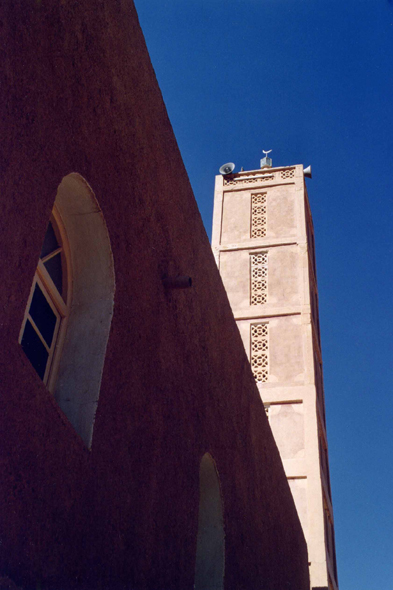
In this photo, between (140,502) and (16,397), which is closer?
(16,397)

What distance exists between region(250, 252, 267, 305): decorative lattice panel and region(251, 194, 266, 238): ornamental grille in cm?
52

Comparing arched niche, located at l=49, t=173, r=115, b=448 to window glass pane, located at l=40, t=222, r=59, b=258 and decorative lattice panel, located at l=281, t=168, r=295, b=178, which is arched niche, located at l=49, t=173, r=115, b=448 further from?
decorative lattice panel, located at l=281, t=168, r=295, b=178

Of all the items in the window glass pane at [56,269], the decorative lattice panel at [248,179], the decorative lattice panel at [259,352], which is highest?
the decorative lattice panel at [248,179]

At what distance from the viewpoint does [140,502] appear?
9.92ft

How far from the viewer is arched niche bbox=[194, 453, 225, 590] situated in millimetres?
4570

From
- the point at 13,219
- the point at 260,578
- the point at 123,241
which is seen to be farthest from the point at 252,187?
the point at 13,219

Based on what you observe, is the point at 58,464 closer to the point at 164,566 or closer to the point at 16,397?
the point at 16,397

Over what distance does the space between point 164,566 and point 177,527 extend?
1.07ft

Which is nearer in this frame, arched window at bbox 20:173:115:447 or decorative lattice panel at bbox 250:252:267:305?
arched window at bbox 20:173:115:447

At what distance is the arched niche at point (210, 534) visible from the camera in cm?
457

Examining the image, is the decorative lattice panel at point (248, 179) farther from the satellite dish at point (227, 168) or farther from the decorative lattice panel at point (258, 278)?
the decorative lattice panel at point (258, 278)

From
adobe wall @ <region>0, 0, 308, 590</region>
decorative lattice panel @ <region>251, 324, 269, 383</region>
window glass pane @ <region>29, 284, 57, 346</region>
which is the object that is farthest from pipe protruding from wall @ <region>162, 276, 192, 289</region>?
decorative lattice panel @ <region>251, 324, 269, 383</region>

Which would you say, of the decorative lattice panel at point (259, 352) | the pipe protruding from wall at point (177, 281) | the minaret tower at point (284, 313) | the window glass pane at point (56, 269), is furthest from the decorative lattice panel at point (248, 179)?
the window glass pane at point (56, 269)

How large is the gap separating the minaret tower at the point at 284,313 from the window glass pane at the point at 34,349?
8084mm
